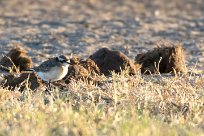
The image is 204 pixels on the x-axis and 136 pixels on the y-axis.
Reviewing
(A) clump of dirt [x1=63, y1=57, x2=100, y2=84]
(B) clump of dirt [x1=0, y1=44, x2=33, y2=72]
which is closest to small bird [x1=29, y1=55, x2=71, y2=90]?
(A) clump of dirt [x1=63, y1=57, x2=100, y2=84]

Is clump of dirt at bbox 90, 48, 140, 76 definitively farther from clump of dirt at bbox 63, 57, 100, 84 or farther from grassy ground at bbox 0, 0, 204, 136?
grassy ground at bbox 0, 0, 204, 136

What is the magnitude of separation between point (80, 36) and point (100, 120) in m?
7.24

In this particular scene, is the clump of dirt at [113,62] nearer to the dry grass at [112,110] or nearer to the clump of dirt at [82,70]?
the clump of dirt at [82,70]

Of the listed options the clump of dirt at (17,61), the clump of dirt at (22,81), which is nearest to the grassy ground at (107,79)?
the clump of dirt at (22,81)

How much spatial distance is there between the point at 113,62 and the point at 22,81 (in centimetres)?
163

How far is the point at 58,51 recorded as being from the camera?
1261 cm

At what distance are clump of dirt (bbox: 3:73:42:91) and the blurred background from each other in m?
2.43

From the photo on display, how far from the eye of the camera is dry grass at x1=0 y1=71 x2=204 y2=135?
6.55 meters

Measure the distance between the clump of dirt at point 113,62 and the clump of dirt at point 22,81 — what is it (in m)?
1.22

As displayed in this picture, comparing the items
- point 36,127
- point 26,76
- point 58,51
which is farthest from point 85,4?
point 36,127

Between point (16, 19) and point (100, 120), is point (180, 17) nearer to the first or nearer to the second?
point (16, 19)

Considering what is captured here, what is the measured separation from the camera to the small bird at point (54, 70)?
880 centimetres

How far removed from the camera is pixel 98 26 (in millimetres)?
15258

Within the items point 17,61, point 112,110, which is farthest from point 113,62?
point 112,110
